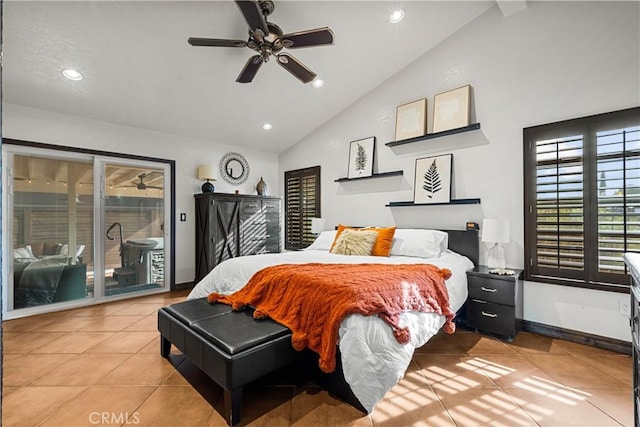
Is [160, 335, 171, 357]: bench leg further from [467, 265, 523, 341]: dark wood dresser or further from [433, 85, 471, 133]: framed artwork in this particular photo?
[433, 85, 471, 133]: framed artwork

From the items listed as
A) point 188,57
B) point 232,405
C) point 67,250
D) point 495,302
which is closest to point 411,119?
point 495,302

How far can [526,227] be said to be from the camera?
3373mm

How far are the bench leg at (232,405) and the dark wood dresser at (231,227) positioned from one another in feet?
9.98

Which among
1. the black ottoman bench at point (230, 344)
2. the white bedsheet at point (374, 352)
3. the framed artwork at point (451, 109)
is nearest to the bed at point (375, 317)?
the white bedsheet at point (374, 352)

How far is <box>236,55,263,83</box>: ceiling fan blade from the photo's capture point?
3064 mm

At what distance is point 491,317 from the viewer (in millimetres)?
3203

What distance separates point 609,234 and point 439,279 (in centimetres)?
160

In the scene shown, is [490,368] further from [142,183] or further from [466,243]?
[142,183]

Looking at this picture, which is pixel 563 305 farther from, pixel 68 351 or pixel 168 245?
pixel 168 245

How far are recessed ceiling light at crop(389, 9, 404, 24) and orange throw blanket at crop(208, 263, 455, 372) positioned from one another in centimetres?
261

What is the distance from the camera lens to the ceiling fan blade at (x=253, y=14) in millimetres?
2383

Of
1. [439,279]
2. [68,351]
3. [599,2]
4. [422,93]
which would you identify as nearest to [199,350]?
[68,351]

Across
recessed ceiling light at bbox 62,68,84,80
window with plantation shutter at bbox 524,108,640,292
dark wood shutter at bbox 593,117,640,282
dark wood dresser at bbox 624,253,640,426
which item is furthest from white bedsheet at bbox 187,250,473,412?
recessed ceiling light at bbox 62,68,84,80

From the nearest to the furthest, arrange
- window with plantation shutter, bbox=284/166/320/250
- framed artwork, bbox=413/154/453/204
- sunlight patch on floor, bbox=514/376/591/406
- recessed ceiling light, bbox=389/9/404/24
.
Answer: sunlight patch on floor, bbox=514/376/591/406 → recessed ceiling light, bbox=389/9/404/24 → framed artwork, bbox=413/154/453/204 → window with plantation shutter, bbox=284/166/320/250
